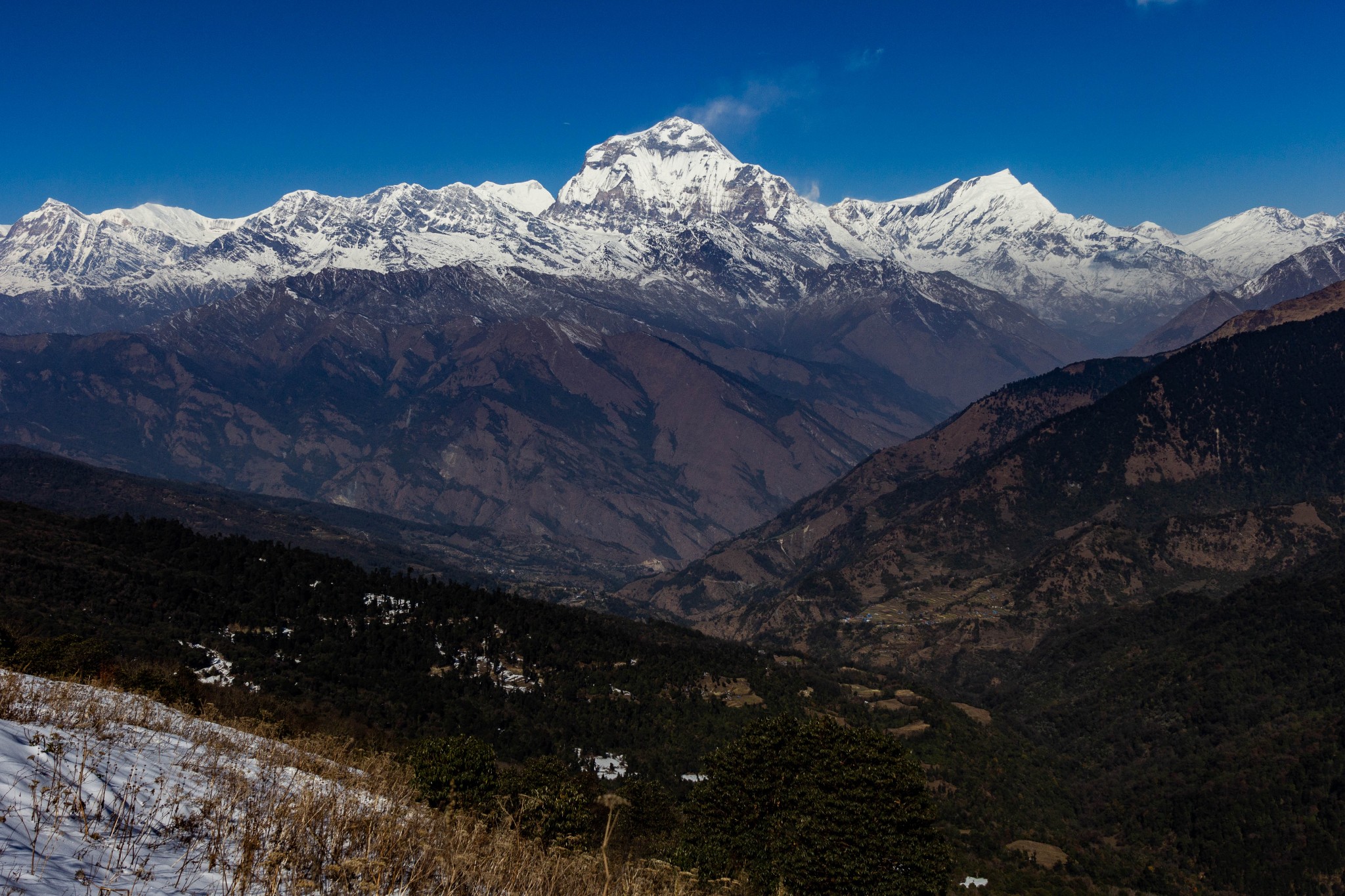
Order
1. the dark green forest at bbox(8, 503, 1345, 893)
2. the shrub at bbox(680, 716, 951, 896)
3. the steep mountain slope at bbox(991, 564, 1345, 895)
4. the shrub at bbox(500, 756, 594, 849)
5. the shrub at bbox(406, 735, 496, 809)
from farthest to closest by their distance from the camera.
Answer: the steep mountain slope at bbox(991, 564, 1345, 895) < the dark green forest at bbox(8, 503, 1345, 893) < the shrub at bbox(680, 716, 951, 896) < the shrub at bbox(406, 735, 496, 809) < the shrub at bbox(500, 756, 594, 849)

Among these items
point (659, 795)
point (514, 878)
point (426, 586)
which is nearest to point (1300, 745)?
point (659, 795)

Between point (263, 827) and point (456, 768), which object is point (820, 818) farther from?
point (263, 827)

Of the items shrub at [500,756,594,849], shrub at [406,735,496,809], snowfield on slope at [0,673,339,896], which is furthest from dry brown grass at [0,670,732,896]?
shrub at [406,735,496,809]

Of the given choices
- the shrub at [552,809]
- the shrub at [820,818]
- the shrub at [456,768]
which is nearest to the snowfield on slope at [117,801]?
the shrub at [552,809]

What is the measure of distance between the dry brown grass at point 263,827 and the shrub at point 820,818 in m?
27.5

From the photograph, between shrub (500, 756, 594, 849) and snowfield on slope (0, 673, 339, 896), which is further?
shrub (500, 756, 594, 849)

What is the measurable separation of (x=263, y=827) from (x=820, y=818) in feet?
134

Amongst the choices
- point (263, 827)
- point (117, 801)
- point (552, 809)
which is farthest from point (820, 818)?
point (117, 801)

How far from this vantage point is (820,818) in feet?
172

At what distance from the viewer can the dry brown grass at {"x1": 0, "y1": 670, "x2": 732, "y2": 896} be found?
14555 millimetres

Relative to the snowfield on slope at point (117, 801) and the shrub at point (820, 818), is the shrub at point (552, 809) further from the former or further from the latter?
the snowfield on slope at point (117, 801)

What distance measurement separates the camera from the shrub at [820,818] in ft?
164

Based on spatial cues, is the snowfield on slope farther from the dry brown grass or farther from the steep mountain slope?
the steep mountain slope

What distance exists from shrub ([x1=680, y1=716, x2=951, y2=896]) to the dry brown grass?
27.5 metres
